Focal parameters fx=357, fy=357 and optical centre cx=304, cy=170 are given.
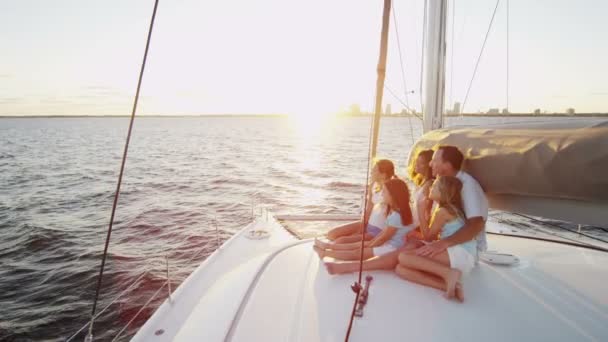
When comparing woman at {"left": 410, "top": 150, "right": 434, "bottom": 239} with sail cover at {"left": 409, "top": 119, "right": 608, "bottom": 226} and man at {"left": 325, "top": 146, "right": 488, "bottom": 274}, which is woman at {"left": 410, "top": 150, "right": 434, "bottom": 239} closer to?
man at {"left": 325, "top": 146, "right": 488, "bottom": 274}

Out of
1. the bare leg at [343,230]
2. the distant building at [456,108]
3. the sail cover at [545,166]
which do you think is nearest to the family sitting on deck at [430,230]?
the sail cover at [545,166]

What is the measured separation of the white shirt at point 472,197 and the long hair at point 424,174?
563 millimetres

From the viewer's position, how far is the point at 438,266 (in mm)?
2363

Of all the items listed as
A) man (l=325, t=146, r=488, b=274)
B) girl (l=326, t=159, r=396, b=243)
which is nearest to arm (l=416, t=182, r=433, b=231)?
girl (l=326, t=159, r=396, b=243)

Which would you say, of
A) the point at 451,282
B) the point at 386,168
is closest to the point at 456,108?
the point at 386,168

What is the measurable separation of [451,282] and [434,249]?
0.28 m

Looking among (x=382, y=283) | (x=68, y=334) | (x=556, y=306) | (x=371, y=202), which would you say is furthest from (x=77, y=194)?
(x=556, y=306)

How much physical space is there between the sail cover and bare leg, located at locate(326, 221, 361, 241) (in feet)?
5.32

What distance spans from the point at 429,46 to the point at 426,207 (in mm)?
1957

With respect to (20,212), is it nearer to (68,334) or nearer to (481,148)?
(68,334)

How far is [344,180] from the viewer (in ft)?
54.6

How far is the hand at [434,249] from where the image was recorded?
2445mm

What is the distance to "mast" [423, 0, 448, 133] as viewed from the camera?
3840mm

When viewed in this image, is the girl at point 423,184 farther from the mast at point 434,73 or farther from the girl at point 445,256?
the mast at point 434,73
